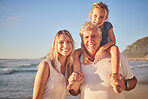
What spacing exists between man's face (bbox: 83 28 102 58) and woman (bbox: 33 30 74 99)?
0.33 m

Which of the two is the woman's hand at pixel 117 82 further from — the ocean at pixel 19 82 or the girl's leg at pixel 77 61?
the ocean at pixel 19 82

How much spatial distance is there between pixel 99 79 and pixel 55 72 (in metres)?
0.80

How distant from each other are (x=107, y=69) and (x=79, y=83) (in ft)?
1.84

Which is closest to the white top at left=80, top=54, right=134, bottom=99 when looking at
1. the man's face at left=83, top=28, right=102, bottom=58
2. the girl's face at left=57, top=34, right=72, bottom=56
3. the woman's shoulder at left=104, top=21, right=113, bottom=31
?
the man's face at left=83, top=28, right=102, bottom=58

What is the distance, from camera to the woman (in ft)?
8.85

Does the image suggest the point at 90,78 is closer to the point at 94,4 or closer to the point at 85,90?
the point at 85,90

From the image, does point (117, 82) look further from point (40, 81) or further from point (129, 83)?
point (40, 81)

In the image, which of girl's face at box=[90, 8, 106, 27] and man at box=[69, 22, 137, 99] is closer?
man at box=[69, 22, 137, 99]

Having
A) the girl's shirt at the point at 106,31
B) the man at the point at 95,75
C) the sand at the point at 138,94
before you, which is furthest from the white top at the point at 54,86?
the sand at the point at 138,94

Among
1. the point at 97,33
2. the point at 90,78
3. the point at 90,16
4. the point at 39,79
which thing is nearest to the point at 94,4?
the point at 90,16

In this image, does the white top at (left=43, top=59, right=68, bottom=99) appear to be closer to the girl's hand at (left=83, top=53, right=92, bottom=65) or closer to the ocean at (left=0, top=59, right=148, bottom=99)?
the girl's hand at (left=83, top=53, right=92, bottom=65)

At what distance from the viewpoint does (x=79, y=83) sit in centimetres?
253

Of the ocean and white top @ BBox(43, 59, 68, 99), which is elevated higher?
white top @ BBox(43, 59, 68, 99)

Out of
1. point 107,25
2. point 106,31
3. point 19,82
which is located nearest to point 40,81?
point 106,31
